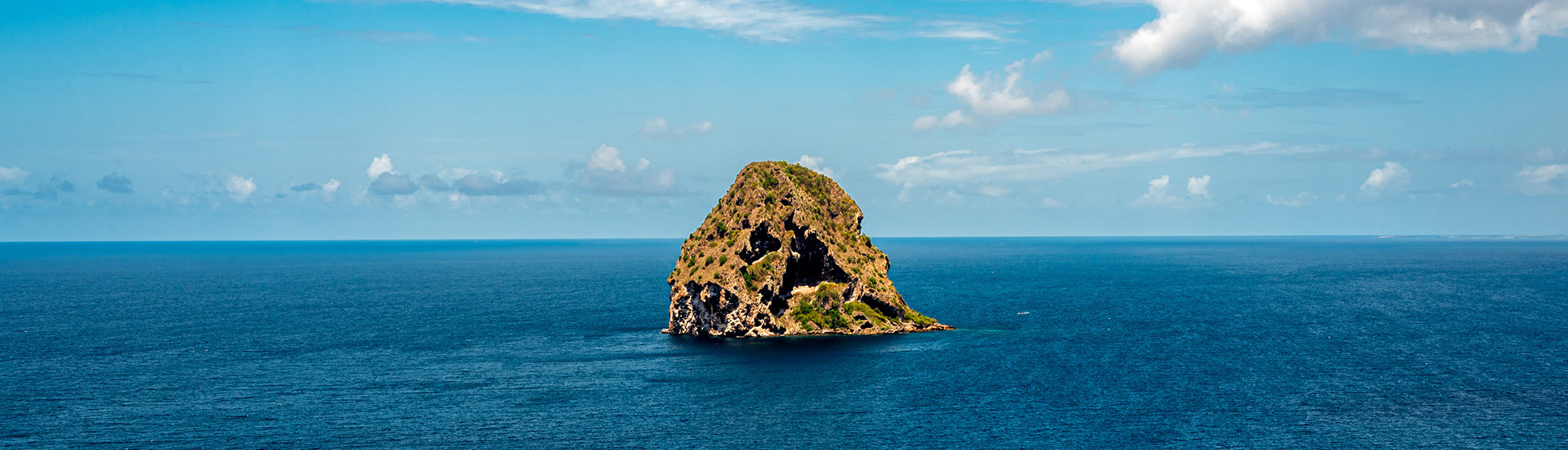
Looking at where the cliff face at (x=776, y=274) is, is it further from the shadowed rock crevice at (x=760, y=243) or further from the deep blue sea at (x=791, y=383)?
the deep blue sea at (x=791, y=383)

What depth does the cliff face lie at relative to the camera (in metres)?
128

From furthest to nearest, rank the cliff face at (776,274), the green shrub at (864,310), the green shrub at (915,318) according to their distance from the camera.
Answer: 1. the green shrub at (915,318)
2. the green shrub at (864,310)
3. the cliff face at (776,274)

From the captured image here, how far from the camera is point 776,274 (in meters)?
128

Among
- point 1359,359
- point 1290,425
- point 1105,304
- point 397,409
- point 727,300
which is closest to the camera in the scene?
point 1290,425

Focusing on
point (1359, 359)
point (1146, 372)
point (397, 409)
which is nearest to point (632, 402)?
point (397, 409)

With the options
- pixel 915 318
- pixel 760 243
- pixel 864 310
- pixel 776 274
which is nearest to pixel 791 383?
pixel 776 274

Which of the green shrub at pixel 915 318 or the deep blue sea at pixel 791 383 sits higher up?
the green shrub at pixel 915 318

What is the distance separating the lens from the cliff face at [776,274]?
5044 inches

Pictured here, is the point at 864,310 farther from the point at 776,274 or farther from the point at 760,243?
the point at 760,243

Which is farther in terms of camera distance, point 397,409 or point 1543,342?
point 1543,342

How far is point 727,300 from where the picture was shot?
5030 inches

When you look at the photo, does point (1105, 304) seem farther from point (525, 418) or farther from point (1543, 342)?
point (525, 418)

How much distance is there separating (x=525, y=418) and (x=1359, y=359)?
288 feet

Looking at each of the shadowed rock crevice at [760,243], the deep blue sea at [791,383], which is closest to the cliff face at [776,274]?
the shadowed rock crevice at [760,243]
